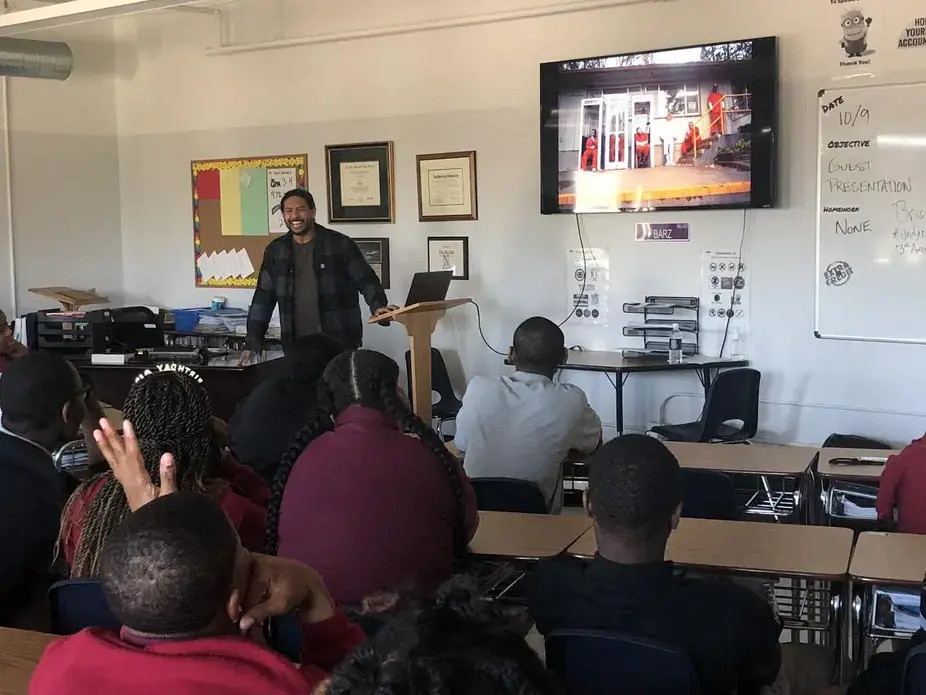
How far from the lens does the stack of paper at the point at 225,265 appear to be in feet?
23.7

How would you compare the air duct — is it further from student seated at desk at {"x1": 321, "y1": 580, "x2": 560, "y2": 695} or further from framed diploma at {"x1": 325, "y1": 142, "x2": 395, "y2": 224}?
student seated at desk at {"x1": 321, "y1": 580, "x2": 560, "y2": 695}

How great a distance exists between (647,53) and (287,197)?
7.07 ft

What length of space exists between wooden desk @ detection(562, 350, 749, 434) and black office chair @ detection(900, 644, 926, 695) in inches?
144

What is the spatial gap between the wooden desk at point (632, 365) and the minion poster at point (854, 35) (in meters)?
1.67

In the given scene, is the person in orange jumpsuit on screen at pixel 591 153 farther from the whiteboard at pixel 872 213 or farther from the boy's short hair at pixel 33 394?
the boy's short hair at pixel 33 394

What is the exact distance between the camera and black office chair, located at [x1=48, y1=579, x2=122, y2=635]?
1985 millimetres

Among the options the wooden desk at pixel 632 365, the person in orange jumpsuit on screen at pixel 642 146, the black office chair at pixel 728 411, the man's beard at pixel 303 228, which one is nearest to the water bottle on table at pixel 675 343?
the wooden desk at pixel 632 365

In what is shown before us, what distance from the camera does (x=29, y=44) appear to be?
21.2 ft

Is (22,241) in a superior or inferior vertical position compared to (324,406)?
superior

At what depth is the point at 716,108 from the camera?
549cm

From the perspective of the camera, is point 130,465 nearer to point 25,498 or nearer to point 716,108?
point 25,498

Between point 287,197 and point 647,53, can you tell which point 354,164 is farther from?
point 647,53

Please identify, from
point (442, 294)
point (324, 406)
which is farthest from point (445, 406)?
point (324, 406)

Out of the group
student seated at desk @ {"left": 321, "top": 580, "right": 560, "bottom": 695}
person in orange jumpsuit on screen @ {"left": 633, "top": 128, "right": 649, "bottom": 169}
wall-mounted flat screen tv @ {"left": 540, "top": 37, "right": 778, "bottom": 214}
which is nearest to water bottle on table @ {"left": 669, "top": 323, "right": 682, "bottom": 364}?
wall-mounted flat screen tv @ {"left": 540, "top": 37, "right": 778, "bottom": 214}
